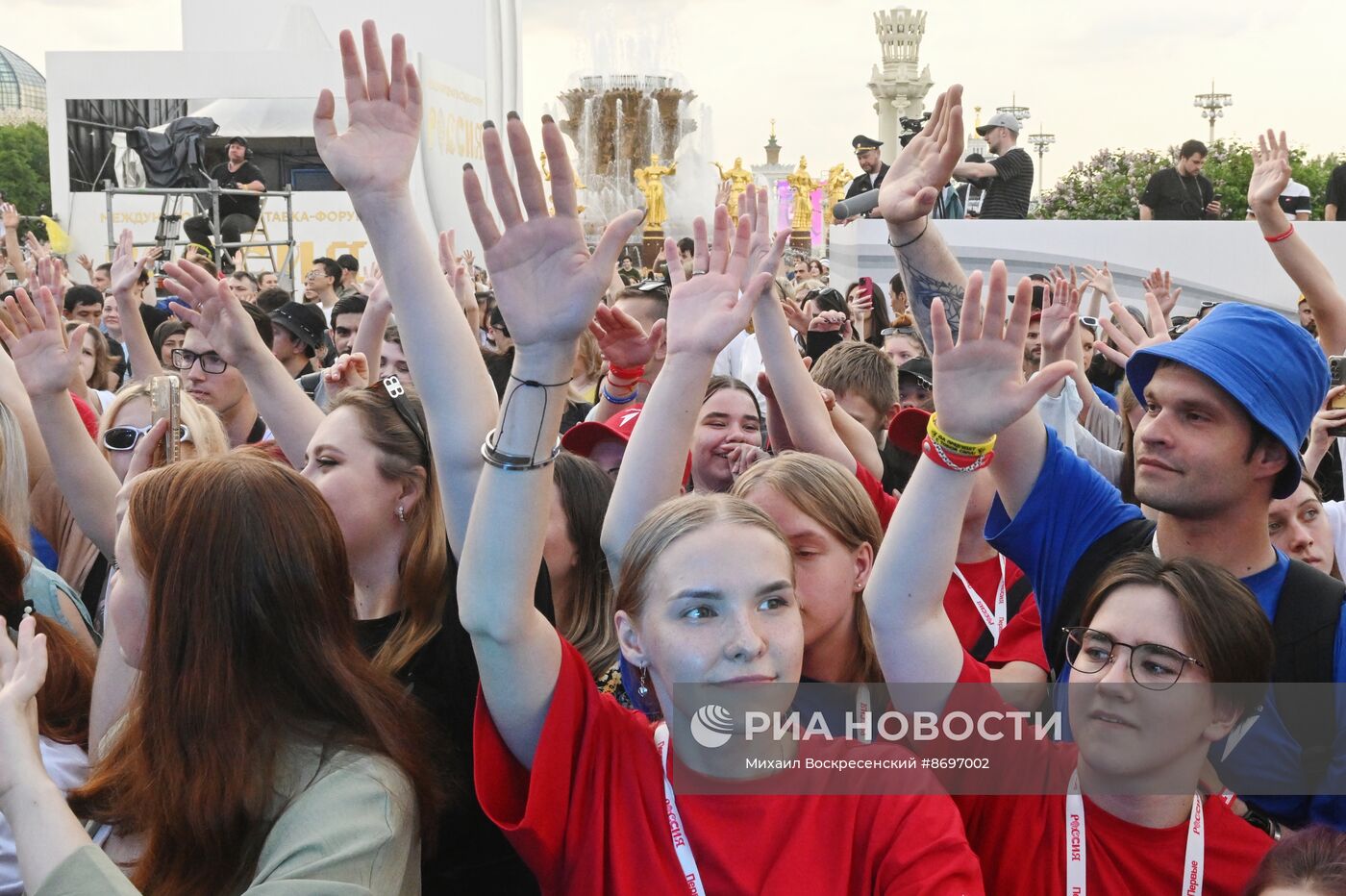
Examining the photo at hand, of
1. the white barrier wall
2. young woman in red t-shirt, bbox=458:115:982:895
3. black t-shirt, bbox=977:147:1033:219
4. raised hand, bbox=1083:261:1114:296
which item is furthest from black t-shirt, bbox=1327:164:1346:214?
young woman in red t-shirt, bbox=458:115:982:895

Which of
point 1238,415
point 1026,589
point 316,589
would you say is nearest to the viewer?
point 316,589

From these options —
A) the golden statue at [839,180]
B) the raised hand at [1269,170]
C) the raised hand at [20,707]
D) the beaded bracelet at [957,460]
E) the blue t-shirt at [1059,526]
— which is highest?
the golden statue at [839,180]

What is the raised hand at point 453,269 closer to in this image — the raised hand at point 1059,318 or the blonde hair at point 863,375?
the blonde hair at point 863,375

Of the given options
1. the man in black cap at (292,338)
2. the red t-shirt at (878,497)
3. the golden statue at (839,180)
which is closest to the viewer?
the red t-shirt at (878,497)

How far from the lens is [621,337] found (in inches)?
184

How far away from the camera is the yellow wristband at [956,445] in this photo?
7.20 feet

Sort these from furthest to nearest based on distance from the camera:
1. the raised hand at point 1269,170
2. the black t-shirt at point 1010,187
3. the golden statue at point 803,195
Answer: the golden statue at point 803,195 → the black t-shirt at point 1010,187 → the raised hand at point 1269,170

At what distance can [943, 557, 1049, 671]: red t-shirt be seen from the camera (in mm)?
2922

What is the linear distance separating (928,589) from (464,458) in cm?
87

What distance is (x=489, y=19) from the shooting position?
28.8 m

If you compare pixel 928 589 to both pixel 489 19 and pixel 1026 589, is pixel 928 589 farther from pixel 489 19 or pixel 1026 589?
pixel 489 19

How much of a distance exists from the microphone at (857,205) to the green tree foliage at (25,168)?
57866 millimetres

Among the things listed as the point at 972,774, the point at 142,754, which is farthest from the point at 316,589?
the point at 972,774

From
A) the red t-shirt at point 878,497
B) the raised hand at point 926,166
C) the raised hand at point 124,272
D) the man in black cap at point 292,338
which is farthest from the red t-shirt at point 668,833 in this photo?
the man in black cap at point 292,338
